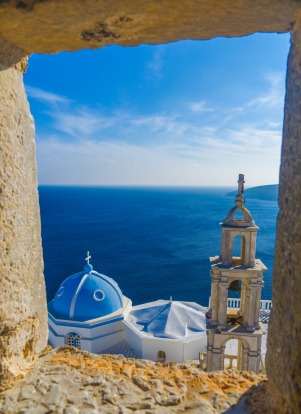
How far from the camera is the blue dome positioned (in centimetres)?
1284

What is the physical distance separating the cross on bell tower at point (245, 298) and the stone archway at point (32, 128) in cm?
632

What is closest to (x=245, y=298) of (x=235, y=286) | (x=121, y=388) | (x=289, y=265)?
(x=235, y=286)

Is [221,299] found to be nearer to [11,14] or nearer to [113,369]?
[113,369]

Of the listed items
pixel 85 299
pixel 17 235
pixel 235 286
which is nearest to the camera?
pixel 17 235

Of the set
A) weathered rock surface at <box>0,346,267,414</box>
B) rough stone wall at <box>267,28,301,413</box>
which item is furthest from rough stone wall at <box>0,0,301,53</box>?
weathered rock surface at <box>0,346,267,414</box>

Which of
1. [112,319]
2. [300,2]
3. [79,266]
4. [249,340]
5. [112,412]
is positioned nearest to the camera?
[300,2]

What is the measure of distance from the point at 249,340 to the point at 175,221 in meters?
57.7

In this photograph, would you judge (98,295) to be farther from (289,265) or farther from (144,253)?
(144,253)

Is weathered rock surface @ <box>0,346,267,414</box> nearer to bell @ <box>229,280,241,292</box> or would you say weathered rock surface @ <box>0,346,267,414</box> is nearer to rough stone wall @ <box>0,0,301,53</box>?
rough stone wall @ <box>0,0,301,53</box>

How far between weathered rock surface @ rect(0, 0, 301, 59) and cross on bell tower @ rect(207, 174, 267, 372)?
6429 mm

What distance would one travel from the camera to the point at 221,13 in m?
1.37

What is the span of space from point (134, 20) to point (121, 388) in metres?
2.11

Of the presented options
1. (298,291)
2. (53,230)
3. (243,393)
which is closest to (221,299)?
(243,393)

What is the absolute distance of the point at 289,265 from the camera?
1432 millimetres
